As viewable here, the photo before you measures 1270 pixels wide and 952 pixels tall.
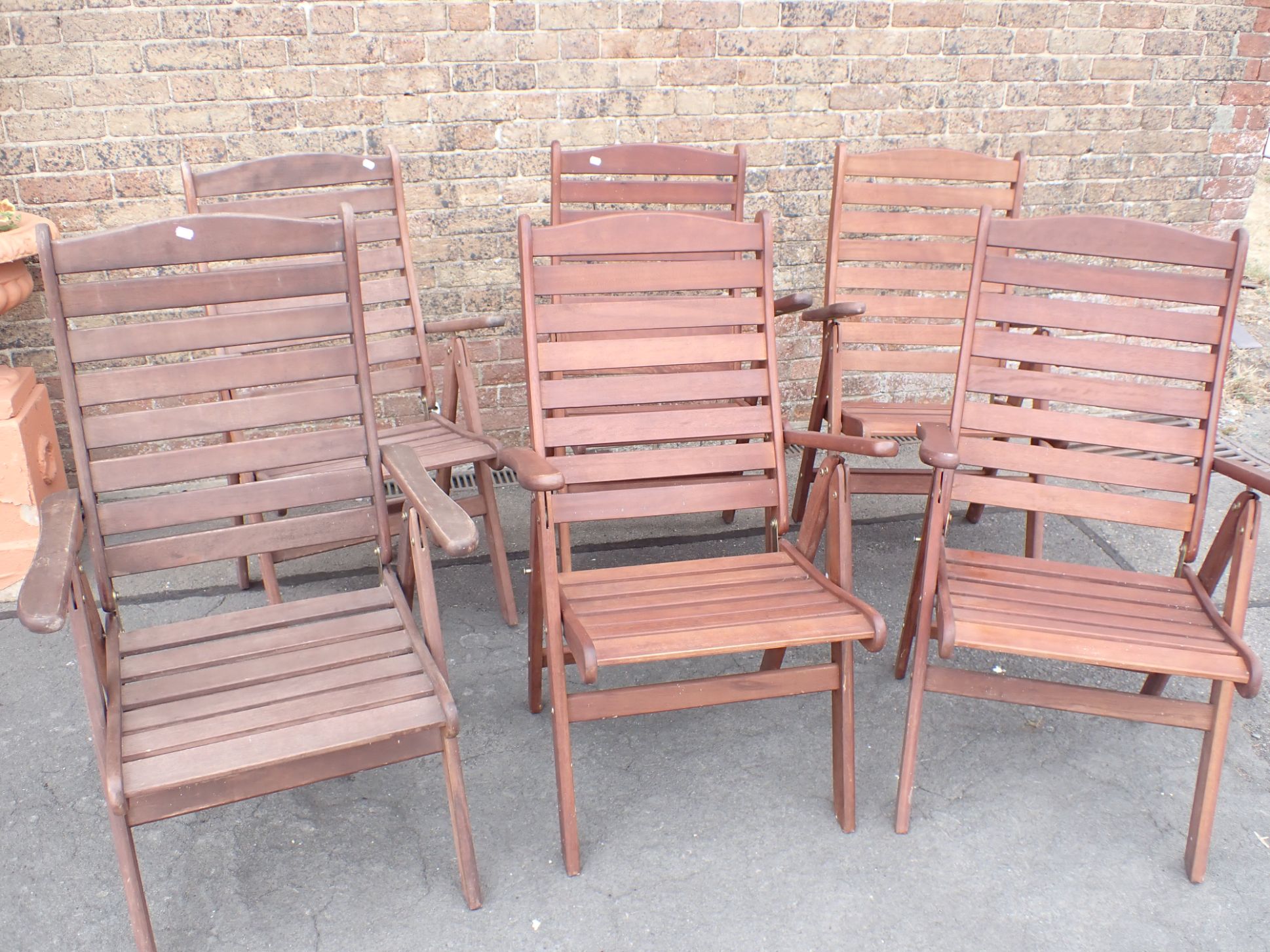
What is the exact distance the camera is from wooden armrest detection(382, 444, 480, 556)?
1.79 metres

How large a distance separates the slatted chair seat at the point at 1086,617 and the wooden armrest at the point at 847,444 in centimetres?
39

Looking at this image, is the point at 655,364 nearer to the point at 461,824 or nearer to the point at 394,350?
the point at 394,350

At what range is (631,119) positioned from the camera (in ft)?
12.7

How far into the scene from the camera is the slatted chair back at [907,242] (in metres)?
3.44

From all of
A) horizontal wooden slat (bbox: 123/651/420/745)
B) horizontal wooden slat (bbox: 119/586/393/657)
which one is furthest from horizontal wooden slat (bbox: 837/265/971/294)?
horizontal wooden slat (bbox: 123/651/420/745)

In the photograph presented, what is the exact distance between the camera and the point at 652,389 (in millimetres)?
2529

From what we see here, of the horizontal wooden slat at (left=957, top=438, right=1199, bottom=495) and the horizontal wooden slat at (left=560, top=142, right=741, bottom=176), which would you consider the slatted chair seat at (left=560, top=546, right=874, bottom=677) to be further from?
the horizontal wooden slat at (left=560, top=142, right=741, bottom=176)

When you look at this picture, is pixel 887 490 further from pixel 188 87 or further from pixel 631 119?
pixel 188 87

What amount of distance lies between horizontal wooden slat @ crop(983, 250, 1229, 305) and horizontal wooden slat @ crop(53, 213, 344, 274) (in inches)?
63.1

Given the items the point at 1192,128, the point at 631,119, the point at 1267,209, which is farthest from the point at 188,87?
the point at 1267,209

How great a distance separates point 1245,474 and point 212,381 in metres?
2.34

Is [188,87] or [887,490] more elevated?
[188,87]

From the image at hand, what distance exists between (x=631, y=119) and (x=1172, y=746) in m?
2.84

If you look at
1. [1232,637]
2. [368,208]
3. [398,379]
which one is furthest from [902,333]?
[368,208]
